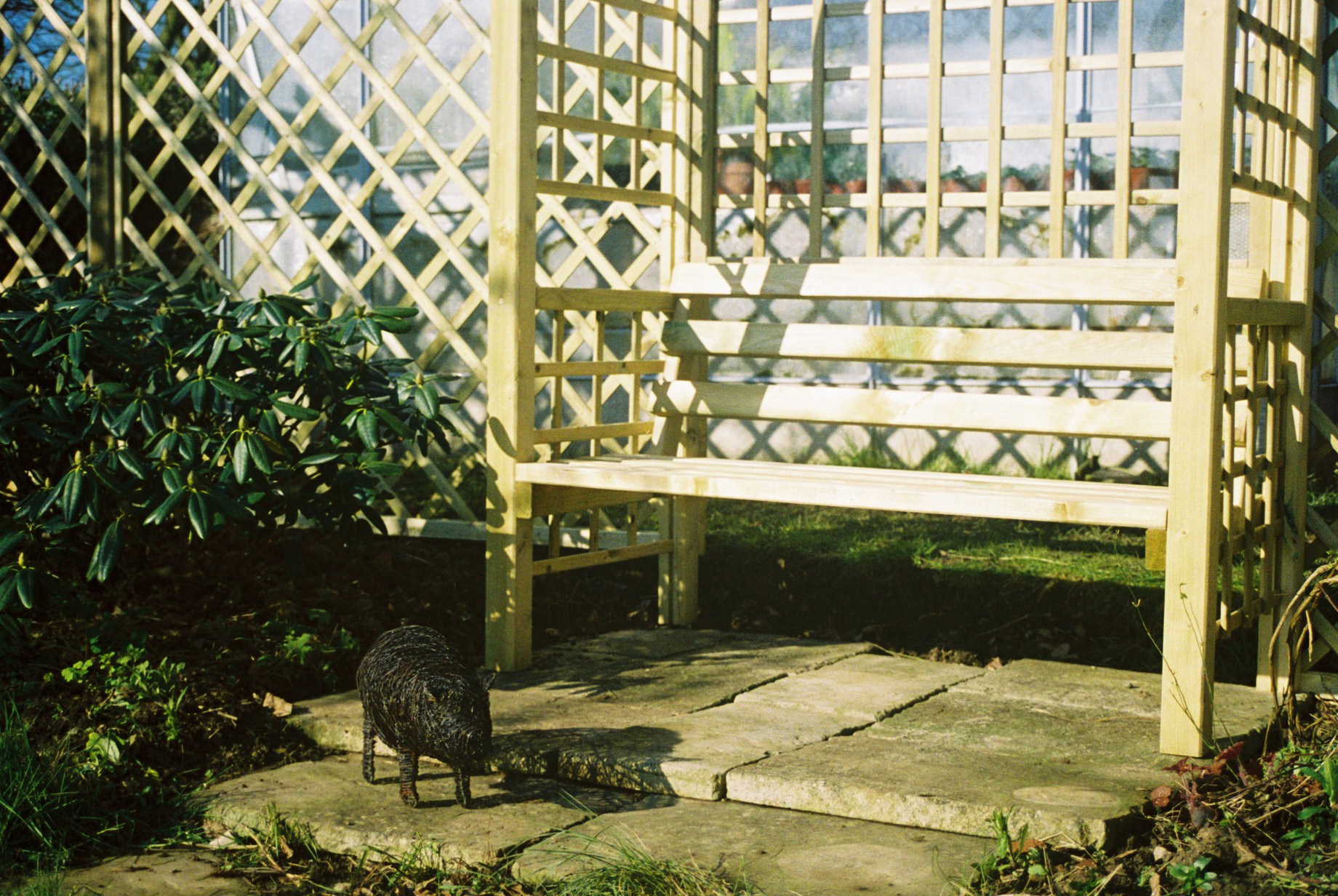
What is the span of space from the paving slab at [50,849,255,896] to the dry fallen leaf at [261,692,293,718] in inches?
24.6

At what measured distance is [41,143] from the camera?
16.4 feet

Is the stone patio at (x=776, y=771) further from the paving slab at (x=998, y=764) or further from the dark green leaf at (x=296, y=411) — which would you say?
the dark green leaf at (x=296, y=411)

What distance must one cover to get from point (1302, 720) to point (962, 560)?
1600 mm

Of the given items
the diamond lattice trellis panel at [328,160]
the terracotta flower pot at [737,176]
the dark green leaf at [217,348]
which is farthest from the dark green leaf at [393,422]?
the terracotta flower pot at [737,176]

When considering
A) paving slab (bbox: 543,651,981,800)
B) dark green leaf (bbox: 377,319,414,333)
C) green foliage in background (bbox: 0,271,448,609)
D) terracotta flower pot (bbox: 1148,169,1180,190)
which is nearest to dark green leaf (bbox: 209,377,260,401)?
green foliage in background (bbox: 0,271,448,609)

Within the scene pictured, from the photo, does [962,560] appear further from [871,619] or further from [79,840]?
[79,840]

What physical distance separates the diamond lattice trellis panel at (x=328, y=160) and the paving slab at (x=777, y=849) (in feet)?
6.84

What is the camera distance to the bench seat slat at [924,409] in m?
3.28

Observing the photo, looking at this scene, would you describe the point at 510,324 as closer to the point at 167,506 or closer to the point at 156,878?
the point at 167,506

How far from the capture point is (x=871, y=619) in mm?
4211

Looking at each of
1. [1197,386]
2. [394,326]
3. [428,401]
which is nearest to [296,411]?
[428,401]

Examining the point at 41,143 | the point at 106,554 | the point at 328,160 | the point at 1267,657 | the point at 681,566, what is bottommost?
the point at 1267,657

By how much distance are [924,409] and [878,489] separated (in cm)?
56

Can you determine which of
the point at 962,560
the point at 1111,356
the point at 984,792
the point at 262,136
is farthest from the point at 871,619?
the point at 262,136
